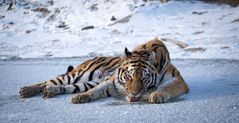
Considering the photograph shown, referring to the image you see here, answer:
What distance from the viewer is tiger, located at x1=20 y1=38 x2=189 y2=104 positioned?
573 centimetres

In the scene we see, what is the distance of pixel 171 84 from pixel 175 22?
9.23m

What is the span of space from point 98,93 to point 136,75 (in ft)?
2.41

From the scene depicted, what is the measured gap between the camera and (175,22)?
49.6 ft

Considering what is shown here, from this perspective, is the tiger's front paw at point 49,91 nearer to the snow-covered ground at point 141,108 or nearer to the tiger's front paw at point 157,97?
the snow-covered ground at point 141,108

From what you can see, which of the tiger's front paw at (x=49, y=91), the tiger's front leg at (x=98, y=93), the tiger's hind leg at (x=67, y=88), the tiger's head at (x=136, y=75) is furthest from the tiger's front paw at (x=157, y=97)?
the tiger's front paw at (x=49, y=91)

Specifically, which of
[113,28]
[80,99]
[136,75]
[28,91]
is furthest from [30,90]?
[113,28]

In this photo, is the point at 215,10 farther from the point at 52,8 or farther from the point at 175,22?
the point at 52,8

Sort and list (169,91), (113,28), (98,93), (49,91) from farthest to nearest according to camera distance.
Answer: (113,28), (49,91), (98,93), (169,91)

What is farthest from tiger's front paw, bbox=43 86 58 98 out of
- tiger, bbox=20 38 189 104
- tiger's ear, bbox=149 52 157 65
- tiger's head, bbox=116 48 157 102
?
tiger's ear, bbox=149 52 157 65

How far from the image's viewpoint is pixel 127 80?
19.0 feet

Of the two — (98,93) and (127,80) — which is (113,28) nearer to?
(98,93)

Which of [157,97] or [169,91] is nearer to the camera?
[157,97]

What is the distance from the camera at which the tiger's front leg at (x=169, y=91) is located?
566 cm

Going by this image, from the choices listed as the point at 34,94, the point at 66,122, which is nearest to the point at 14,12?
the point at 34,94
